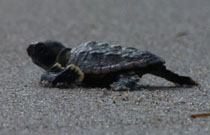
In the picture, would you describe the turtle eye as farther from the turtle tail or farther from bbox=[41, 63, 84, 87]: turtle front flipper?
the turtle tail

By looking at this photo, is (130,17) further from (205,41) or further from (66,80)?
(66,80)

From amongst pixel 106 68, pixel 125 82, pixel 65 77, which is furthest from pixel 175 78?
pixel 65 77

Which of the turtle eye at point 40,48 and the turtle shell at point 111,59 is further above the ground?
the turtle eye at point 40,48

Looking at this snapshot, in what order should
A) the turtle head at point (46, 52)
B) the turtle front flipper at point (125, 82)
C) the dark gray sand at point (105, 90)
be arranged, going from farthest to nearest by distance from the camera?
1. the turtle head at point (46, 52)
2. the turtle front flipper at point (125, 82)
3. the dark gray sand at point (105, 90)

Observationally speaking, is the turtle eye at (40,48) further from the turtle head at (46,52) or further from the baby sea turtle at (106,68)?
the baby sea turtle at (106,68)

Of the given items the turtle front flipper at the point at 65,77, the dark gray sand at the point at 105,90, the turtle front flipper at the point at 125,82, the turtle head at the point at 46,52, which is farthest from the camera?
the turtle head at the point at 46,52

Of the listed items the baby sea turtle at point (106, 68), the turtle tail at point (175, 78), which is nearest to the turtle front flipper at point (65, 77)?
the baby sea turtle at point (106, 68)

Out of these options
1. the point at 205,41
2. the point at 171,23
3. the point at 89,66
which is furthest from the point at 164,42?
the point at 89,66
